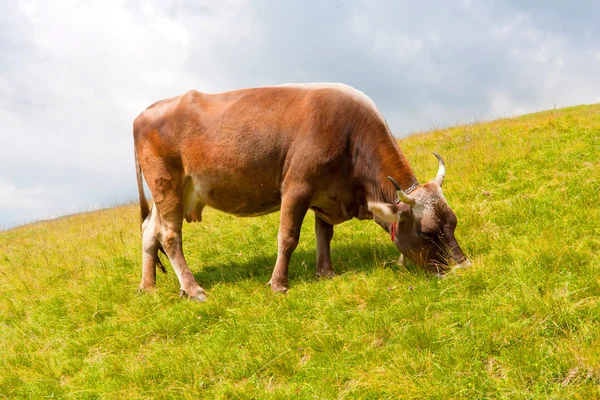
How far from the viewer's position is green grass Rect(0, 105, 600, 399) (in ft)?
12.5

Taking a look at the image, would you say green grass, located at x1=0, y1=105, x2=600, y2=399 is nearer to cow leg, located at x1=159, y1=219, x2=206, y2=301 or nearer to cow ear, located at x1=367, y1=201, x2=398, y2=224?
cow leg, located at x1=159, y1=219, x2=206, y2=301

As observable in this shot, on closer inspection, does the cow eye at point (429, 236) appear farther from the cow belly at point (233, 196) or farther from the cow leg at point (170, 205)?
the cow leg at point (170, 205)

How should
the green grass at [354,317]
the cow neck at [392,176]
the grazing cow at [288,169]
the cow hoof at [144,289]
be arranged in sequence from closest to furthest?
1. the green grass at [354,317]
2. the grazing cow at [288,169]
3. the cow neck at [392,176]
4. the cow hoof at [144,289]

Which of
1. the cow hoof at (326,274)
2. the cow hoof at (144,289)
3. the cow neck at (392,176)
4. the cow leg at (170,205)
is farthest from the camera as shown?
the cow hoof at (144,289)

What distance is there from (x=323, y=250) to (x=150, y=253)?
2.74 metres

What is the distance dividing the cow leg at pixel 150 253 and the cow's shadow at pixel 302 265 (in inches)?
27.8

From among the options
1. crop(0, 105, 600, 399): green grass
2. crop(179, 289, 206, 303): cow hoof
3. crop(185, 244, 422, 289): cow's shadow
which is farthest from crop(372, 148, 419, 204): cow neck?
crop(179, 289, 206, 303): cow hoof

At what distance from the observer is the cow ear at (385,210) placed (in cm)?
595

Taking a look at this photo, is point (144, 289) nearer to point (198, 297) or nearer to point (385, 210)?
point (198, 297)

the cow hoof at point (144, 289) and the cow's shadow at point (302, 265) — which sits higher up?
the cow's shadow at point (302, 265)

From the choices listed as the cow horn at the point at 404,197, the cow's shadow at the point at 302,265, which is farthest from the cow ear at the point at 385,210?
the cow's shadow at the point at 302,265

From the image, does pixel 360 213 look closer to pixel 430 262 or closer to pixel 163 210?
pixel 430 262

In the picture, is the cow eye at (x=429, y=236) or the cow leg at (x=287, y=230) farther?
the cow leg at (x=287, y=230)

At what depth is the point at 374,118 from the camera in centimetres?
665
